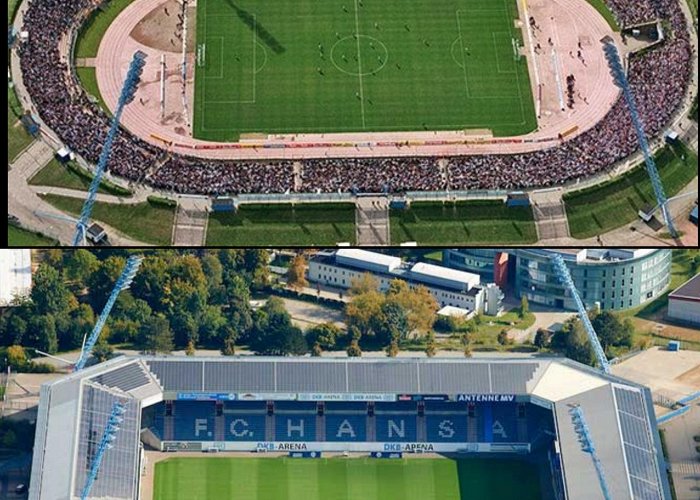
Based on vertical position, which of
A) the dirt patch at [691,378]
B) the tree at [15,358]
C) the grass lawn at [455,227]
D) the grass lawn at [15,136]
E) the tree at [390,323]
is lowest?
the dirt patch at [691,378]

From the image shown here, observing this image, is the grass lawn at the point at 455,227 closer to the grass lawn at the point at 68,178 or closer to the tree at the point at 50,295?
the grass lawn at the point at 68,178

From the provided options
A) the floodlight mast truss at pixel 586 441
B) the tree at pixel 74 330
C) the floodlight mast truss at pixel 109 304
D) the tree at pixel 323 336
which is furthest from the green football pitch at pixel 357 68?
the floodlight mast truss at pixel 586 441

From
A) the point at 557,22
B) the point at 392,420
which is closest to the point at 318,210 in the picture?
the point at 392,420

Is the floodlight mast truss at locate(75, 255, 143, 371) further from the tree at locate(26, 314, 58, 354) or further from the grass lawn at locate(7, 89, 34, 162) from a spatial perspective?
the grass lawn at locate(7, 89, 34, 162)

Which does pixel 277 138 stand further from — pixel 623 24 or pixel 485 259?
pixel 623 24

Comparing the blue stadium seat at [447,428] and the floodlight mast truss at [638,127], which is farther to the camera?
the floodlight mast truss at [638,127]
